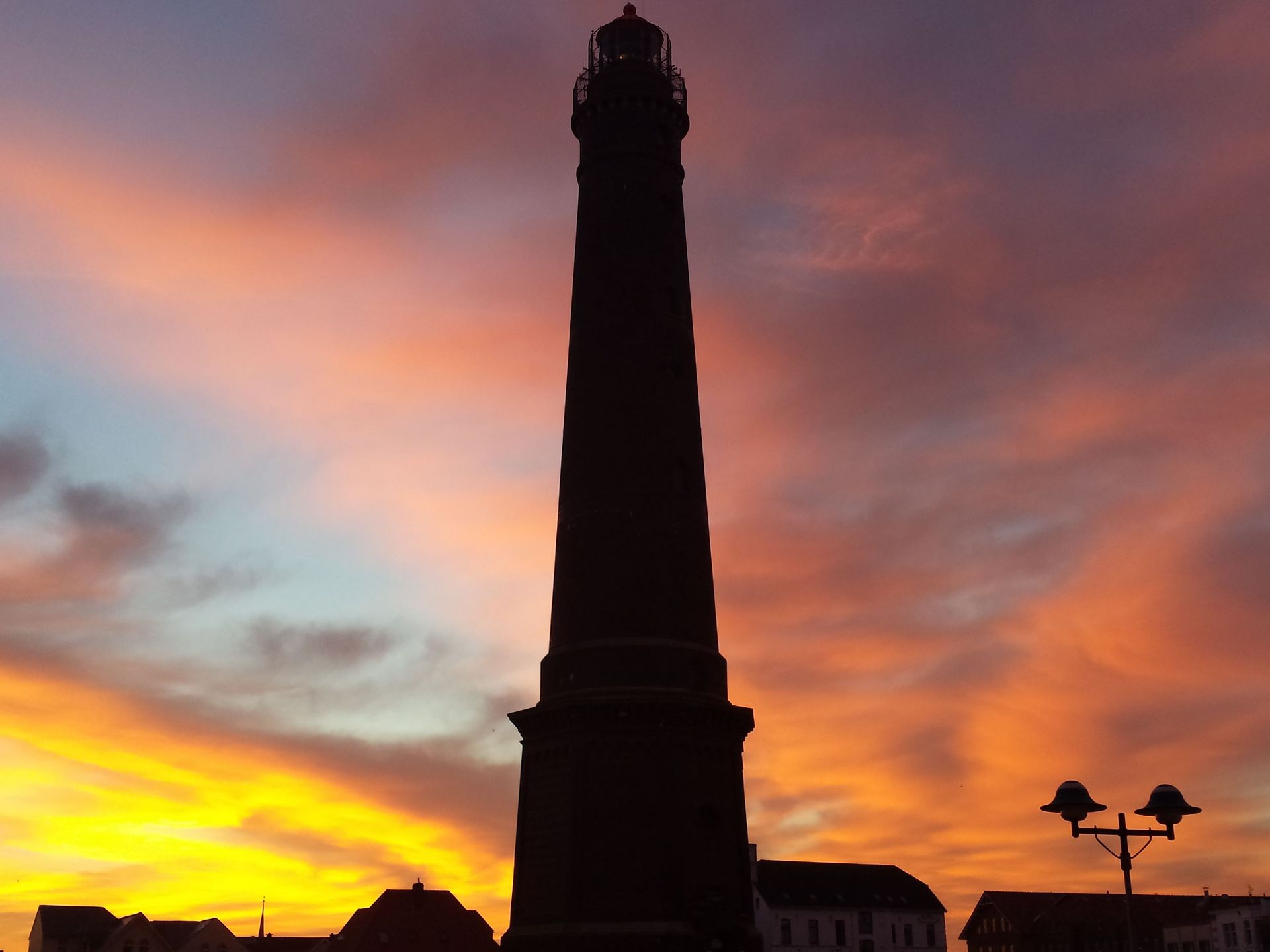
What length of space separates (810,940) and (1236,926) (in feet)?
94.3

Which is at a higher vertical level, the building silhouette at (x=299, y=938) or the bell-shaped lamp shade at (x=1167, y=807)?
the building silhouette at (x=299, y=938)

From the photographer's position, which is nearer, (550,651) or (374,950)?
(550,651)

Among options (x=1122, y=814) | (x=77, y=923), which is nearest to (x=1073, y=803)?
(x=1122, y=814)

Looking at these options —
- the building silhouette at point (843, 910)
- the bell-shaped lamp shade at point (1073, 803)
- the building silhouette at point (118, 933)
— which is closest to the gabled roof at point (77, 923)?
the building silhouette at point (118, 933)

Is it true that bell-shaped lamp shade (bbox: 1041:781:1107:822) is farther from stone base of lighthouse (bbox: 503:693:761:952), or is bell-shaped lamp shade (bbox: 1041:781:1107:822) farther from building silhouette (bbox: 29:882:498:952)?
building silhouette (bbox: 29:882:498:952)

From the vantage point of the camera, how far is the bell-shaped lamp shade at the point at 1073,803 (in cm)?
2175

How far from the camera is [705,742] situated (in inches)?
1369

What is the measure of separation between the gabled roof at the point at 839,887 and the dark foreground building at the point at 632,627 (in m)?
58.8

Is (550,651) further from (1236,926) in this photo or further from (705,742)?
(1236,926)

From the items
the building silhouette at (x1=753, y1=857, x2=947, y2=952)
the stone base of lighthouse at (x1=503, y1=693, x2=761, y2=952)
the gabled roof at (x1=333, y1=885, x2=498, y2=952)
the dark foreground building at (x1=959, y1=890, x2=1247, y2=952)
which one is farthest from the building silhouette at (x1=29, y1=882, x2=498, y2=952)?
the stone base of lighthouse at (x1=503, y1=693, x2=761, y2=952)

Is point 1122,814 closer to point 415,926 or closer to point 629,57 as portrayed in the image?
point 629,57

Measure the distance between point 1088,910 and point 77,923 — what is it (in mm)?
→ 78850

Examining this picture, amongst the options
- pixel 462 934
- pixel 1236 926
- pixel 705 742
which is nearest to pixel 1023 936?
pixel 1236 926

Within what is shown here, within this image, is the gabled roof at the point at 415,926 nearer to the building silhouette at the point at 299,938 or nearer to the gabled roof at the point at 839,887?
the building silhouette at the point at 299,938
